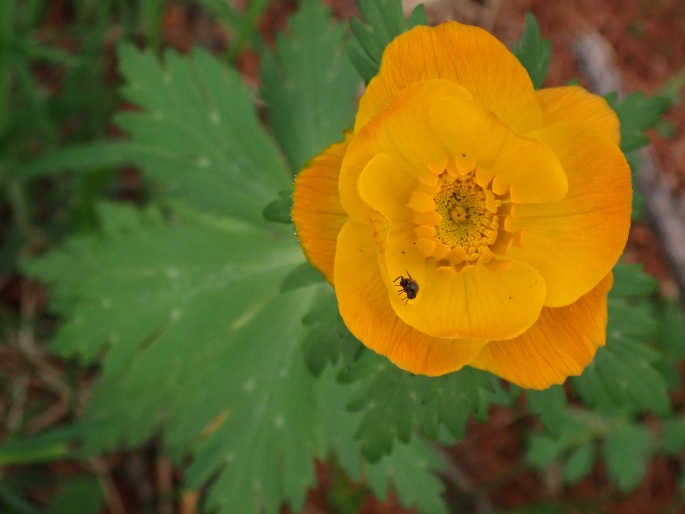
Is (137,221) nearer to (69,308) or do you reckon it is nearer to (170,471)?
(69,308)

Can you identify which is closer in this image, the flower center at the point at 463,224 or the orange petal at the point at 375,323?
the orange petal at the point at 375,323

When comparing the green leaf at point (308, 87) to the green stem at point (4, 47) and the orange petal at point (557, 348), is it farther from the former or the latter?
the orange petal at point (557, 348)

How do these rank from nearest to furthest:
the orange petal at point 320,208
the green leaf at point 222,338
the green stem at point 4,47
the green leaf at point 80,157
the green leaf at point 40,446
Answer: the orange petal at point 320,208 → the green leaf at point 222,338 → the green leaf at point 40,446 → the green stem at point 4,47 → the green leaf at point 80,157

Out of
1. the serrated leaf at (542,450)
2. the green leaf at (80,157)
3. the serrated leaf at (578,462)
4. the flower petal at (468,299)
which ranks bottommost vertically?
the serrated leaf at (578,462)

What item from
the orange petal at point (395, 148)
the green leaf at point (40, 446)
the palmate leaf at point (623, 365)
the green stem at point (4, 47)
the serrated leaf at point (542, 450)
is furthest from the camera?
the serrated leaf at point (542, 450)

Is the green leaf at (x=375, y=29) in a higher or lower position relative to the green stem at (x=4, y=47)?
higher

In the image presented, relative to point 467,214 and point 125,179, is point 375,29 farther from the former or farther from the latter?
point 125,179

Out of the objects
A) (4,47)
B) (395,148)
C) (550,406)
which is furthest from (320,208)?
(4,47)

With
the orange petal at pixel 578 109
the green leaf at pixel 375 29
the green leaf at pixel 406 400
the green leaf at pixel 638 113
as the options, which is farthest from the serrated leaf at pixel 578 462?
the green leaf at pixel 375 29
